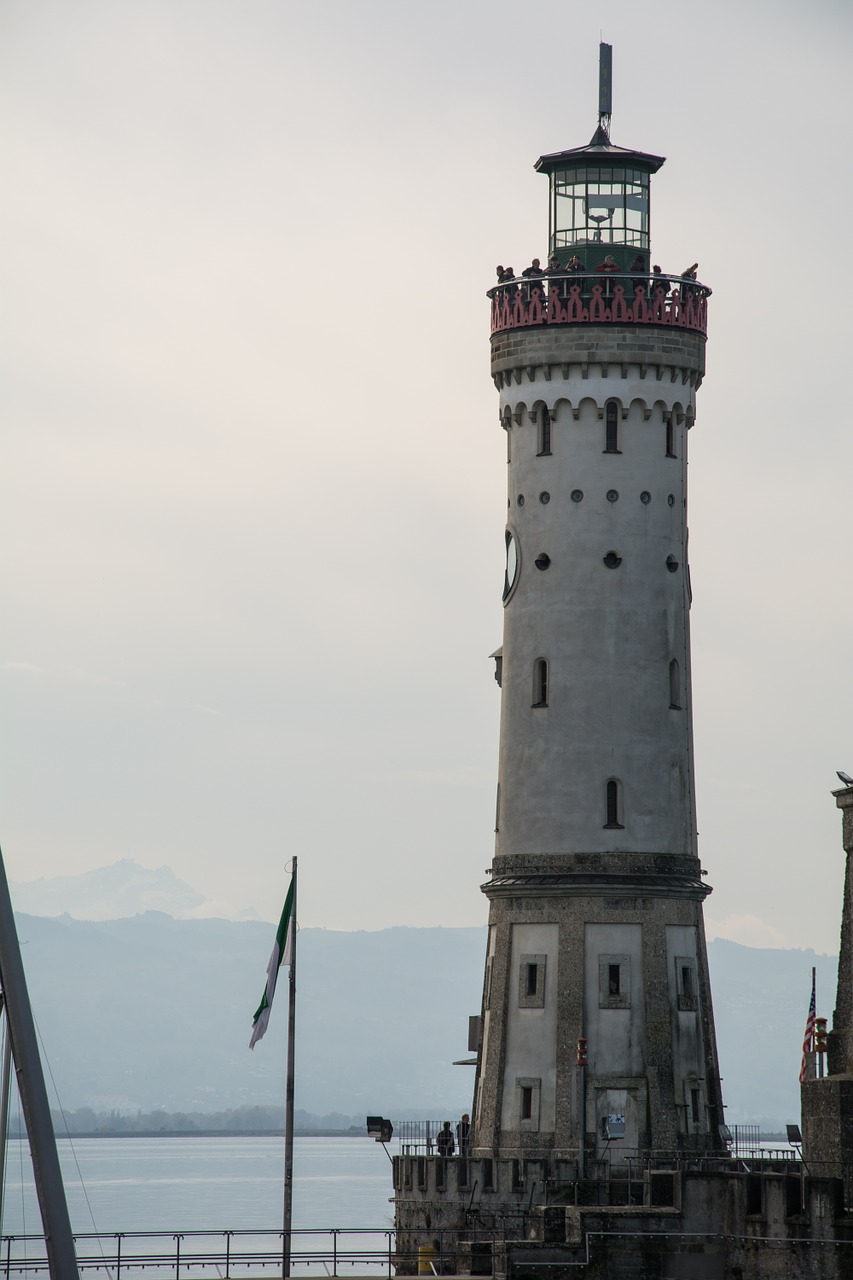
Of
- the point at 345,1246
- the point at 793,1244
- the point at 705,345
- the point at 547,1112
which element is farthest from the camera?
the point at 345,1246

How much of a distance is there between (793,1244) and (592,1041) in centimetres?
1734

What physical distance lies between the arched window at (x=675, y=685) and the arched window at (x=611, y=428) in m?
7.00

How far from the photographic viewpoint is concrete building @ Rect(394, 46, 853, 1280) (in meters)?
77.8

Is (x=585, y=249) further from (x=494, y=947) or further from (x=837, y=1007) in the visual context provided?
(x=837, y=1007)

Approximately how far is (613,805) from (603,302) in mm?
15957

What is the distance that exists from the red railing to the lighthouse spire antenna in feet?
22.8

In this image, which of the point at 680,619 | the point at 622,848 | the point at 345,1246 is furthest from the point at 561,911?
the point at 345,1246

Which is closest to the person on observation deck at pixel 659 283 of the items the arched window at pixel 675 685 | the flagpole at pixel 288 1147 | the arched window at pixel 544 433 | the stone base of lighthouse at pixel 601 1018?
the arched window at pixel 544 433

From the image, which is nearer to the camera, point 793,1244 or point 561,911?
point 793,1244

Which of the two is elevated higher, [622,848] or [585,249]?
[585,249]

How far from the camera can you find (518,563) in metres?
82.4

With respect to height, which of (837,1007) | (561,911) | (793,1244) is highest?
(561,911)

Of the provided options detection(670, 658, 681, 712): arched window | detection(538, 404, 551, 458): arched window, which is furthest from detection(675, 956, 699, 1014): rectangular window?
detection(538, 404, 551, 458): arched window

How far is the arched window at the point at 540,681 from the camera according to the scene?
8144 centimetres
